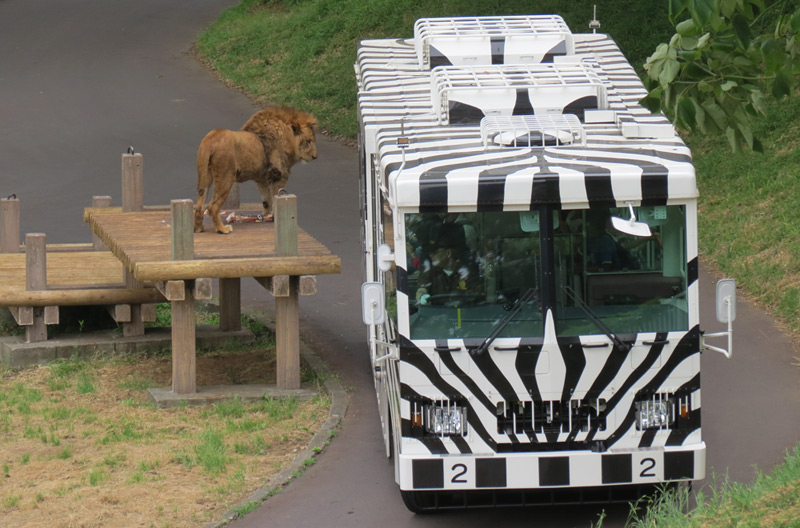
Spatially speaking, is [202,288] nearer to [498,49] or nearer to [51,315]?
[51,315]

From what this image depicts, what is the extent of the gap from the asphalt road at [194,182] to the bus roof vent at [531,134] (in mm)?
2474

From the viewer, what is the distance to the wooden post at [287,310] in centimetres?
1055

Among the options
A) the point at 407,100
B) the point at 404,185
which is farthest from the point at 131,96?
the point at 404,185

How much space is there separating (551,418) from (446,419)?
0.64 meters

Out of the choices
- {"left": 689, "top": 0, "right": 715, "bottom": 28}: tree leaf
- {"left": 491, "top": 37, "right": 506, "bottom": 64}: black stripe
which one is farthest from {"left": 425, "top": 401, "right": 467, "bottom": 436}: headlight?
{"left": 491, "top": 37, "right": 506, "bottom": 64}: black stripe

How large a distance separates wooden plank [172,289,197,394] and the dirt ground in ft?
0.92

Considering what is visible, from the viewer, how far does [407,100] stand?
979 cm

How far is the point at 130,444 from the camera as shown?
32.6 ft

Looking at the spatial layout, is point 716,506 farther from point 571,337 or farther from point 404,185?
point 404,185

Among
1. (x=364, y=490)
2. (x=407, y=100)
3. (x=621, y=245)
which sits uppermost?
(x=407, y=100)

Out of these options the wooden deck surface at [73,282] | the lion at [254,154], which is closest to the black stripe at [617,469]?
the lion at [254,154]

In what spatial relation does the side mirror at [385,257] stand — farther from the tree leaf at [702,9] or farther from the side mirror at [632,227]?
the tree leaf at [702,9]

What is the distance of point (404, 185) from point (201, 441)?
11.8 ft

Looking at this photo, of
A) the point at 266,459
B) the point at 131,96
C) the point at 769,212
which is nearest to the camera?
the point at 266,459
